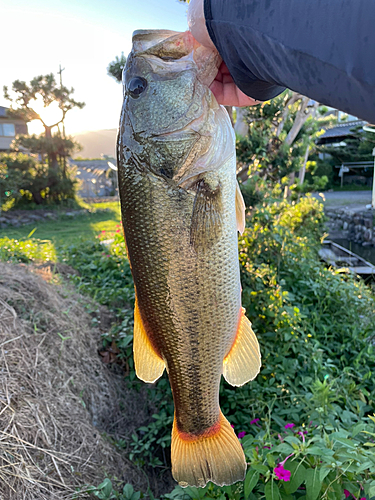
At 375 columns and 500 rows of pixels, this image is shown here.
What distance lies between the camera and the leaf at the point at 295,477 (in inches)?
66.4

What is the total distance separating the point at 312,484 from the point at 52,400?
6.76 ft

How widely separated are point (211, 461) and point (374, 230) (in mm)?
14518

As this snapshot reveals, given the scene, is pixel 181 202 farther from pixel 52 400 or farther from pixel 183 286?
pixel 52 400

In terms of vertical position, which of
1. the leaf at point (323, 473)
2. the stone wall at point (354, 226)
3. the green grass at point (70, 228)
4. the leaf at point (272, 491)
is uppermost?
the leaf at point (323, 473)

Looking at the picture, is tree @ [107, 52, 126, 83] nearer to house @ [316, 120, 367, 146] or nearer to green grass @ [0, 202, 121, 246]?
green grass @ [0, 202, 121, 246]

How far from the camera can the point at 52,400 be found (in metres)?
2.92

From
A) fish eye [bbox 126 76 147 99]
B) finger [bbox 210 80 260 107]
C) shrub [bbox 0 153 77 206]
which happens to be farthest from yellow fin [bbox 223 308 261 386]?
shrub [bbox 0 153 77 206]

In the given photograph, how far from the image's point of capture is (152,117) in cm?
140

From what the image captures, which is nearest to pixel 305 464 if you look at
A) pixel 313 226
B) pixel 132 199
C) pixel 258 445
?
pixel 258 445

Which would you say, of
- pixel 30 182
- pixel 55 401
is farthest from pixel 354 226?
pixel 55 401

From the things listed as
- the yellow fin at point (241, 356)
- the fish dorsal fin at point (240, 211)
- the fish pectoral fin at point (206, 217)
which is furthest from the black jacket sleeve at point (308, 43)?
the yellow fin at point (241, 356)

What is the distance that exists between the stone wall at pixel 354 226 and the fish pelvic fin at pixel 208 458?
1357 cm

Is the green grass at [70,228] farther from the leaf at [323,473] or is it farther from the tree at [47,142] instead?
the leaf at [323,473]

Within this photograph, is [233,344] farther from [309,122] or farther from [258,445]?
[309,122]
